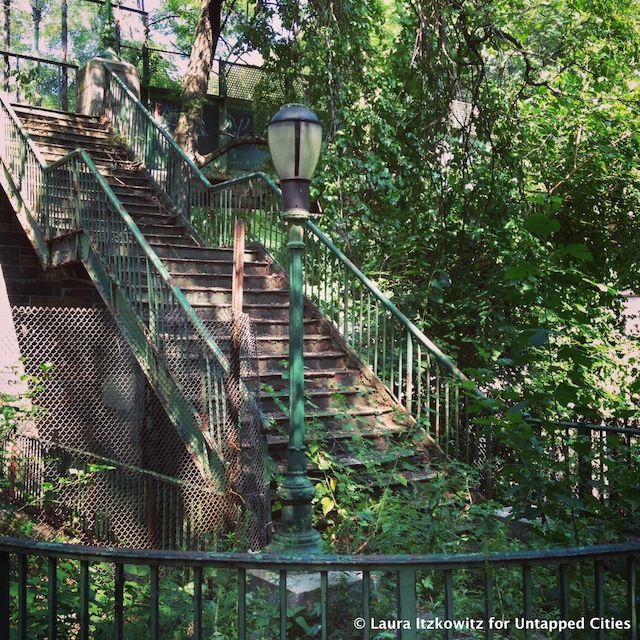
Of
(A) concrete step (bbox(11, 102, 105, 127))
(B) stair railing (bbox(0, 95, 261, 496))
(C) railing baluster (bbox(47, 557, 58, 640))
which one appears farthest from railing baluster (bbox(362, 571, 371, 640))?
(A) concrete step (bbox(11, 102, 105, 127))

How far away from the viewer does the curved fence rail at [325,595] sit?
2.22m

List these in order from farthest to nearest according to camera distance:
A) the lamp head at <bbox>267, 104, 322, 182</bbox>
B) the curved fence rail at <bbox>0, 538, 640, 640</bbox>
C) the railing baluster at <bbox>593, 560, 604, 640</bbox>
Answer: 1. the lamp head at <bbox>267, 104, 322, 182</bbox>
2. the railing baluster at <bbox>593, 560, 604, 640</bbox>
3. the curved fence rail at <bbox>0, 538, 640, 640</bbox>

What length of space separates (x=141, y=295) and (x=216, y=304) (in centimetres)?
115

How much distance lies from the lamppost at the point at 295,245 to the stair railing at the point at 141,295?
1.48 metres

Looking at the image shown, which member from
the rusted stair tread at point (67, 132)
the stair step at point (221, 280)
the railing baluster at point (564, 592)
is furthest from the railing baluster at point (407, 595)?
the rusted stair tread at point (67, 132)

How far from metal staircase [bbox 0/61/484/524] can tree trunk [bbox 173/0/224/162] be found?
57.6 inches

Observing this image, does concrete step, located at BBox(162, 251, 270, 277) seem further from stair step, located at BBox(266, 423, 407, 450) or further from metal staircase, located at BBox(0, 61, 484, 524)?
stair step, located at BBox(266, 423, 407, 450)

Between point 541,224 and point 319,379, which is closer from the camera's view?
point 541,224

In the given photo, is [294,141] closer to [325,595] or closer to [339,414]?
[339,414]

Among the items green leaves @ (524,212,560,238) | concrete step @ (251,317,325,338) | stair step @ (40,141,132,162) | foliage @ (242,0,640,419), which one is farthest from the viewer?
stair step @ (40,141,132,162)

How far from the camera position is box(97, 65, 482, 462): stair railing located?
774cm

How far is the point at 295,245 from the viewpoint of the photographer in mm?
5137

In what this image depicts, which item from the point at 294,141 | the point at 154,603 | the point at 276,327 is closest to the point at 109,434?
the point at 276,327

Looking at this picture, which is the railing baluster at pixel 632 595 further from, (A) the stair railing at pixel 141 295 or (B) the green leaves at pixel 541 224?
(A) the stair railing at pixel 141 295
